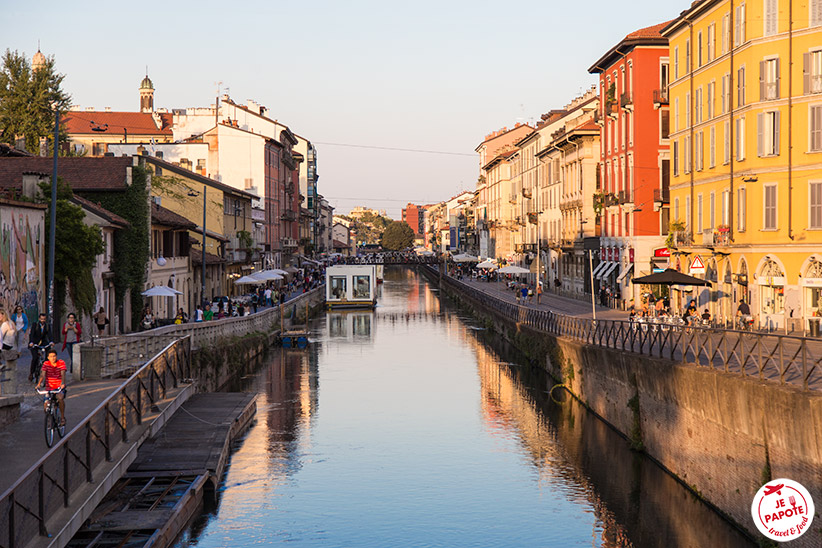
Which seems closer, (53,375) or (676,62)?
(53,375)

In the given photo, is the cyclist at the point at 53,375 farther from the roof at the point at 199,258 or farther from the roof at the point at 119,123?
the roof at the point at 119,123

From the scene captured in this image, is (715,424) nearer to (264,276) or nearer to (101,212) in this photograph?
(101,212)

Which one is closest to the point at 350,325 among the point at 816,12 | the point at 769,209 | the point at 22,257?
the point at 769,209

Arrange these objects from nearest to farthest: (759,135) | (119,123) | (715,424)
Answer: (715,424) < (759,135) < (119,123)

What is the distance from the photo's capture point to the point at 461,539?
22.4m

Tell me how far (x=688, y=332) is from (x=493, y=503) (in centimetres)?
647

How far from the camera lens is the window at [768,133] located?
3894cm

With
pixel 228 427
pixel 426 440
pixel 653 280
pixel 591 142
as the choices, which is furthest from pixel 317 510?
pixel 591 142

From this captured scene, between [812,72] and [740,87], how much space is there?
140 inches

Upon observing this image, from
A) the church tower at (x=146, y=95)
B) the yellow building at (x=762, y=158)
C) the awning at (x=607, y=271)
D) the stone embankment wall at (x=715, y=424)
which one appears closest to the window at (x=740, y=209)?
the yellow building at (x=762, y=158)

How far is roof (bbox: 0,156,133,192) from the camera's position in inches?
1750

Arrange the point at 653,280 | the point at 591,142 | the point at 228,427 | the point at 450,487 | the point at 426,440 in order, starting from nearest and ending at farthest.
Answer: the point at 450,487 < the point at 228,427 < the point at 426,440 < the point at 653,280 < the point at 591,142

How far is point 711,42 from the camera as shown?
4509 centimetres

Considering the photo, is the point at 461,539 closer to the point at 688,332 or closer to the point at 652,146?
the point at 688,332
